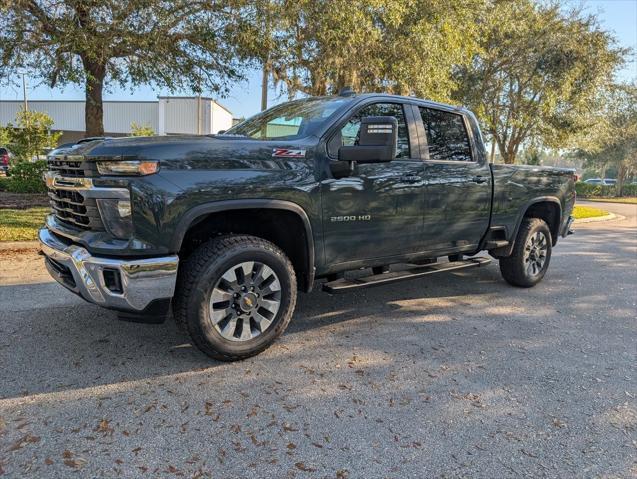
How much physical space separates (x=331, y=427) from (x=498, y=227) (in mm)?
3479

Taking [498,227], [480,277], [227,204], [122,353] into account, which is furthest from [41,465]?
[480,277]

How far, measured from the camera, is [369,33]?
10.1 m

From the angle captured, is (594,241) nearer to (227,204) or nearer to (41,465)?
(227,204)

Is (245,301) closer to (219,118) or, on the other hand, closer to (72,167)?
(72,167)

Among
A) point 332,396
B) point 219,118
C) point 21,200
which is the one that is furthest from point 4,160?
point 332,396

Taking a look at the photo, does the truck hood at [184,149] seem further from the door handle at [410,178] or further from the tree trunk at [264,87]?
the tree trunk at [264,87]

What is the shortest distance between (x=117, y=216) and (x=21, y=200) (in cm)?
1124

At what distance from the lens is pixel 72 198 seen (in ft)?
11.3

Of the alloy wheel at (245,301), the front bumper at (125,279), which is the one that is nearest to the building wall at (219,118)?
the alloy wheel at (245,301)

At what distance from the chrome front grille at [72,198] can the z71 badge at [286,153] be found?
124 centimetres

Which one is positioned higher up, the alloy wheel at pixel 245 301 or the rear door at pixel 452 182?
the rear door at pixel 452 182

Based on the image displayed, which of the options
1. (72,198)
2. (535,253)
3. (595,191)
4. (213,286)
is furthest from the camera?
(595,191)

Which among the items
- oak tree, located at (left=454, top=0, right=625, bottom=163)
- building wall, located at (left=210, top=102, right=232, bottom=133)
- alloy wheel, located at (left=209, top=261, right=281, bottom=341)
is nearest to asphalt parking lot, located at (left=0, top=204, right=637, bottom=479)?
alloy wheel, located at (left=209, top=261, right=281, bottom=341)

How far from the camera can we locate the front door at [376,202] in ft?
12.8
